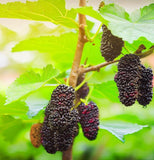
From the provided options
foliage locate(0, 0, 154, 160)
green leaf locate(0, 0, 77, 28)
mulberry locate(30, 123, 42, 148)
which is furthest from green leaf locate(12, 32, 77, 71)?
mulberry locate(30, 123, 42, 148)

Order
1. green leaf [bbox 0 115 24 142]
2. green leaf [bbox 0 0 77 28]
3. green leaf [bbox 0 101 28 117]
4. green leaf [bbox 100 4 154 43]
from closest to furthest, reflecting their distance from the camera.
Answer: green leaf [bbox 100 4 154 43] → green leaf [bbox 0 0 77 28] → green leaf [bbox 0 101 28 117] → green leaf [bbox 0 115 24 142]

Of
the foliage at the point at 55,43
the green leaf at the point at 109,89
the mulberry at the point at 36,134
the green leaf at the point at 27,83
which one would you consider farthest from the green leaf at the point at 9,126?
the green leaf at the point at 109,89

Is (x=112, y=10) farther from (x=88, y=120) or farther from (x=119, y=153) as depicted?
(x=119, y=153)

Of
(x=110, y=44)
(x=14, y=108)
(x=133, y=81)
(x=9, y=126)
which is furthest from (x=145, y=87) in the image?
(x=9, y=126)

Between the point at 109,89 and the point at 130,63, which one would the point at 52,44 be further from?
the point at 130,63

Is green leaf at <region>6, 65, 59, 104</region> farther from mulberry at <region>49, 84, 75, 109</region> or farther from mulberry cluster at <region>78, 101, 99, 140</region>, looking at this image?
mulberry cluster at <region>78, 101, 99, 140</region>

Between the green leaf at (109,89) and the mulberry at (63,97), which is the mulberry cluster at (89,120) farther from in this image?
the green leaf at (109,89)

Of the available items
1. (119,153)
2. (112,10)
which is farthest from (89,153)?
(112,10)
